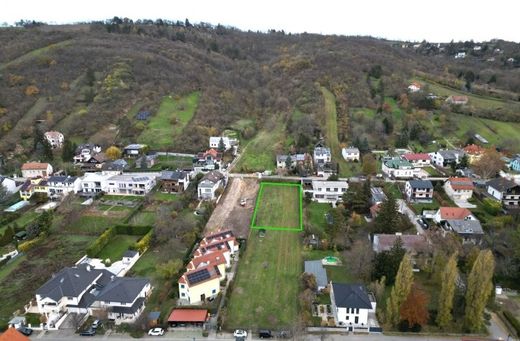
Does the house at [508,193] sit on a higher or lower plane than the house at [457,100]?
lower

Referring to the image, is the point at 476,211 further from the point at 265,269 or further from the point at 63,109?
the point at 63,109

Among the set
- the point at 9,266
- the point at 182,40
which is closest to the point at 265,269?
the point at 9,266

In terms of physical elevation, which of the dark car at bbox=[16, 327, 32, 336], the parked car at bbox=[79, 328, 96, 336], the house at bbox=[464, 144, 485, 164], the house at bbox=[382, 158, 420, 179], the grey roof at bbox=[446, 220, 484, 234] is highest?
the house at bbox=[464, 144, 485, 164]

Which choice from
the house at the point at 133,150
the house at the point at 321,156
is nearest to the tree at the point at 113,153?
the house at the point at 133,150

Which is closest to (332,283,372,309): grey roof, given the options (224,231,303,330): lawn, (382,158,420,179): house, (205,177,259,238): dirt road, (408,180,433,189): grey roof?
(224,231,303,330): lawn

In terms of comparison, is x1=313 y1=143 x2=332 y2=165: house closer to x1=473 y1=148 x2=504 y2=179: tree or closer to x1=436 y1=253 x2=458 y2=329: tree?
x1=473 y1=148 x2=504 y2=179: tree

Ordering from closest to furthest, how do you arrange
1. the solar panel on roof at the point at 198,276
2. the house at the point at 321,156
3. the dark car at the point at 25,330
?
1. the dark car at the point at 25,330
2. the solar panel on roof at the point at 198,276
3. the house at the point at 321,156

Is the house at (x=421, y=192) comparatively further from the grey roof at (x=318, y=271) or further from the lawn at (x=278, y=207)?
the grey roof at (x=318, y=271)

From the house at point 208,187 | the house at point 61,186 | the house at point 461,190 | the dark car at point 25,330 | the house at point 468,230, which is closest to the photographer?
the dark car at point 25,330
